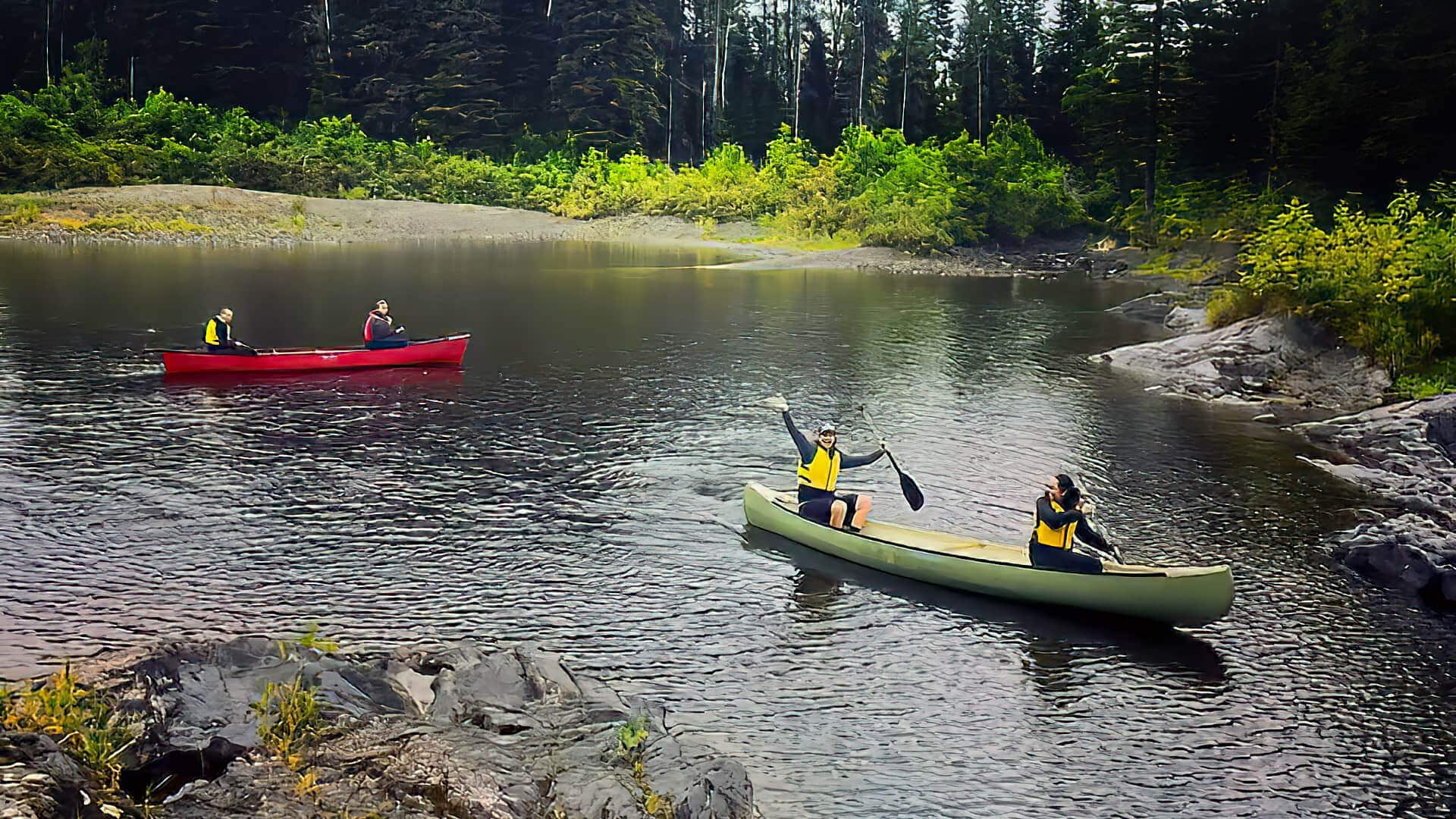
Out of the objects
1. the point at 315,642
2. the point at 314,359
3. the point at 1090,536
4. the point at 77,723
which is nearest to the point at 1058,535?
the point at 1090,536

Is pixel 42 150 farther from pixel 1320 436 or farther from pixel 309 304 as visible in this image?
pixel 1320 436

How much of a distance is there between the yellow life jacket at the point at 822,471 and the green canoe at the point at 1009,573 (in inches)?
21.9

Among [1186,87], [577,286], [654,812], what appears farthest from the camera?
[1186,87]

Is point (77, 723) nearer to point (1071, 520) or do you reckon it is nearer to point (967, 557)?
point (967, 557)

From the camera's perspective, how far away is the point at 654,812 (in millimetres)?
10375

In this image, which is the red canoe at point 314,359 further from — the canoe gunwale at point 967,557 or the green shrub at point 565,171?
the green shrub at point 565,171

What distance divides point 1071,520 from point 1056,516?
0.68 ft

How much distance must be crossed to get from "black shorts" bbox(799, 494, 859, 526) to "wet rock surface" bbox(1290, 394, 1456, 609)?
23.7 ft

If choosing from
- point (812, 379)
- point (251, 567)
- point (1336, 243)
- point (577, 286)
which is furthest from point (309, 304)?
point (1336, 243)

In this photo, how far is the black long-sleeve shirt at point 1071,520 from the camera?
16.5 m

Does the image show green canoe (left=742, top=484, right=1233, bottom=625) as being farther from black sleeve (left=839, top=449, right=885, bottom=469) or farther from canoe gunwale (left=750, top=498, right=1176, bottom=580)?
black sleeve (left=839, top=449, right=885, bottom=469)

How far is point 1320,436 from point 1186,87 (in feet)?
129

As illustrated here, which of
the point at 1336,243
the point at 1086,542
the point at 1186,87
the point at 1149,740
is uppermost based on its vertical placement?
the point at 1186,87

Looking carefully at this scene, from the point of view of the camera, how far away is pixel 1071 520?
16.5m
